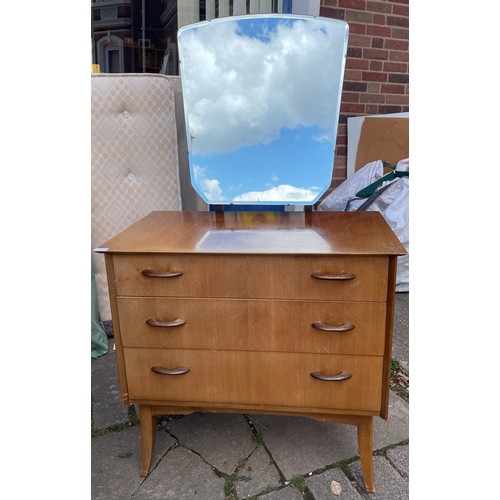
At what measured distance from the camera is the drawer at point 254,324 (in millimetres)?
1146

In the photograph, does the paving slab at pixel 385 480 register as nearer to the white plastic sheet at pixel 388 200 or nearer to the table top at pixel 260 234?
the table top at pixel 260 234

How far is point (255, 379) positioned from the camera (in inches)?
48.4

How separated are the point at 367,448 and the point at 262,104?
1257mm

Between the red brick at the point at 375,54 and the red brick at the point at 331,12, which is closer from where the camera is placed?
the red brick at the point at 331,12

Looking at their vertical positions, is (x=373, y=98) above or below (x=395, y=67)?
below

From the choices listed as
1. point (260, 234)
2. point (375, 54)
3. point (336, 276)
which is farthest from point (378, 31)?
point (336, 276)

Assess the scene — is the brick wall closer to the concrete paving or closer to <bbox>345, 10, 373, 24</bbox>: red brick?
<bbox>345, 10, 373, 24</bbox>: red brick

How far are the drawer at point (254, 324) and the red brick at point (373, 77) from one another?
2285 mm

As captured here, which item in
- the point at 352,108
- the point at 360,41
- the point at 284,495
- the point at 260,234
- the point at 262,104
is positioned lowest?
the point at 284,495

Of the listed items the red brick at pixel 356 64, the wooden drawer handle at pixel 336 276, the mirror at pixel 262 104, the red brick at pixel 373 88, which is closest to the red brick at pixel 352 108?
the red brick at pixel 373 88

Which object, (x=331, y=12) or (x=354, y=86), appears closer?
(x=331, y=12)

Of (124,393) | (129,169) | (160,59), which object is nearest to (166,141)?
(129,169)

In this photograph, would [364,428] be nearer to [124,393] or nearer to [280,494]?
[280,494]

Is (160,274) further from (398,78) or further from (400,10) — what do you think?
(400,10)
